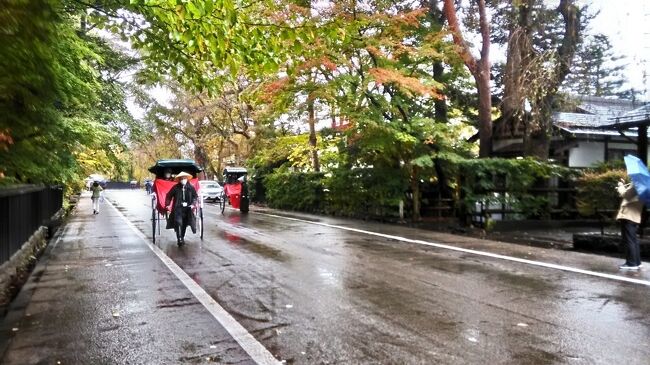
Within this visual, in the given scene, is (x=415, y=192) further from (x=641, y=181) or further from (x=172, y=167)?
(x=641, y=181)

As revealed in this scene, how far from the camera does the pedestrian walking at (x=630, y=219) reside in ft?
29.6

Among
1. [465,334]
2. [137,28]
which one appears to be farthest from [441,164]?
[465,334]

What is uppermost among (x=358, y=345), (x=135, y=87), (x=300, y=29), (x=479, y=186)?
(x=135, y=87)

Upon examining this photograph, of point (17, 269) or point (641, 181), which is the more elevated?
point (641, 181)

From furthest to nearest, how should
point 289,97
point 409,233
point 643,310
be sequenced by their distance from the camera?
point 289,97, point 409,233, point 643,310

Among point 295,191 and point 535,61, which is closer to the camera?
point 535,61

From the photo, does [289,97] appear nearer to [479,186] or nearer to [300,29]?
[479,186]

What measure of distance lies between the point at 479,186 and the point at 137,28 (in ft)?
38.5

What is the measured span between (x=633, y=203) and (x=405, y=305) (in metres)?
4.97

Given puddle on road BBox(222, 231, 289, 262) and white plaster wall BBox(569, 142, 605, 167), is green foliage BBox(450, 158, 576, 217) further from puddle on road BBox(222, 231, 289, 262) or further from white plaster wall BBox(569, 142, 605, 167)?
puddle on road BBox(222, 231, 289, 262)

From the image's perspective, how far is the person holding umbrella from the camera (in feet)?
29.1

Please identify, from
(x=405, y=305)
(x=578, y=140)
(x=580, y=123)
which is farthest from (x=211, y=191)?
(x=405, y=305)

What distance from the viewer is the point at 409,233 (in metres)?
15.7

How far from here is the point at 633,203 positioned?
902 centimetres
